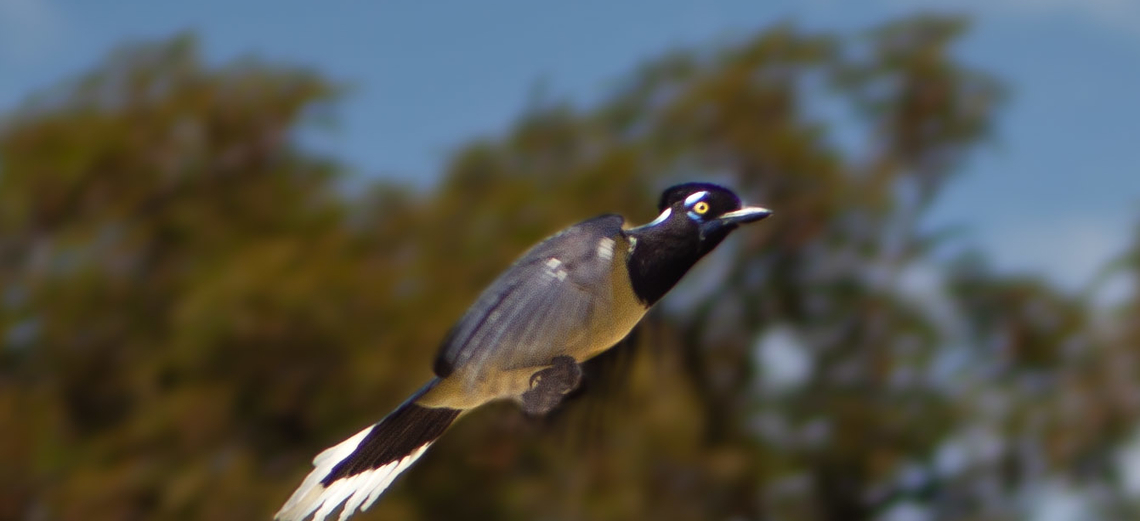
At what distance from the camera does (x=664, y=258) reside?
148 cm

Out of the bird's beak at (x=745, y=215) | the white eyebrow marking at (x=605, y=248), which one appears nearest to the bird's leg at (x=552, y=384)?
the white eyebrow marking at (x=605, y=248)

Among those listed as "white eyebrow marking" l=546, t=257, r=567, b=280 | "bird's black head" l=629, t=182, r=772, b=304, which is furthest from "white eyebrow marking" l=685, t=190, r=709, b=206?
"white eyebrow marking" l=546, t=257, r=567, b=280

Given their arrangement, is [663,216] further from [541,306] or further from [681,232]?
[541,306]

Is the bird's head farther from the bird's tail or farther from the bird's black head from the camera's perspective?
the bird's tail

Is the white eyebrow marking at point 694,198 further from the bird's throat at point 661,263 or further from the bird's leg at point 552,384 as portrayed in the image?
the bird's leg at point 552,384

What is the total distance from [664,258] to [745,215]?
0.37 ft

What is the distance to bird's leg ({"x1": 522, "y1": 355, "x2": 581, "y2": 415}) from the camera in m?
1.31

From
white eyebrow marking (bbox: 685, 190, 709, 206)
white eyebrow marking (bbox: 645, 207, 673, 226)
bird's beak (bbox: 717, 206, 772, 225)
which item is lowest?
bird's beak (bbox: 717, 206, 772, 225)

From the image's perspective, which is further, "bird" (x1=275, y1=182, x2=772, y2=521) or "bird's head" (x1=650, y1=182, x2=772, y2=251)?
"bird's head" (x1=650, y1=182, x2=772, y2=251)

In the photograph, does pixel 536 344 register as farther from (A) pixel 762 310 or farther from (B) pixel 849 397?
(B) pixel 849 397

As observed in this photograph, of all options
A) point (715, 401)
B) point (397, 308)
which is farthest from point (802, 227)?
point (397, 308)

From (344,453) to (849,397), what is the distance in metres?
11.5

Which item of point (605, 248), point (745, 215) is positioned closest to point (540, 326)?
point (605, 248)

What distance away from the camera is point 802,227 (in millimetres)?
10852
